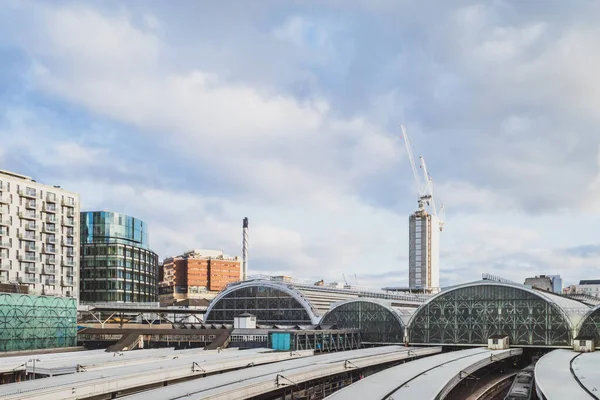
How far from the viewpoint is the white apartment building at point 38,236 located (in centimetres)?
14025

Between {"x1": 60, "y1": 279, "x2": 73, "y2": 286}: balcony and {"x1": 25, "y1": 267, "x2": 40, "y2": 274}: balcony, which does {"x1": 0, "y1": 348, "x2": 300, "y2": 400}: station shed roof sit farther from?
{"x1": 60, "y1": 279, "x2": 73, "y2": 286}: balcony

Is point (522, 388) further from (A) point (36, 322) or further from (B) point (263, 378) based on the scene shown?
(A) point (36, 322)

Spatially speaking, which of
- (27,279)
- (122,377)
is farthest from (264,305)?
(122,377)

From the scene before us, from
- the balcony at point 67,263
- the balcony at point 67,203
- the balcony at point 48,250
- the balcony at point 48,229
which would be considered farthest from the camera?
the balcony at point 67,203

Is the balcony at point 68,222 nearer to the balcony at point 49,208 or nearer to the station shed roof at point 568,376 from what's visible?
the balcony at point 49,208

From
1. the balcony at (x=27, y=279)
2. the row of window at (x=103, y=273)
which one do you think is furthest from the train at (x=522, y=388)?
the row of window at (x=103, y=273)

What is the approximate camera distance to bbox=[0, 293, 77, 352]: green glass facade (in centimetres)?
9131

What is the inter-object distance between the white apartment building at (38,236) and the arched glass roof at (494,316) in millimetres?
88051

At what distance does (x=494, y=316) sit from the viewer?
96.7 m

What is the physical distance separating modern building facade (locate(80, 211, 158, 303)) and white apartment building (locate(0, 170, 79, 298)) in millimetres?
22787

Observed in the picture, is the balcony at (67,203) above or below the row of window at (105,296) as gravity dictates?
above

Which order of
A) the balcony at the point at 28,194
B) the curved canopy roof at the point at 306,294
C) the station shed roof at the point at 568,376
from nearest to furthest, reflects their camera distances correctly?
the station shed roof at the point at 568,376 < the curved canopy roof at the point at 306,294 < the balcony at the point at 28,194

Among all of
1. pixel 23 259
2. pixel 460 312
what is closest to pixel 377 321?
pixel 460 312

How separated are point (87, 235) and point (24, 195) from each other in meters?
43.4
